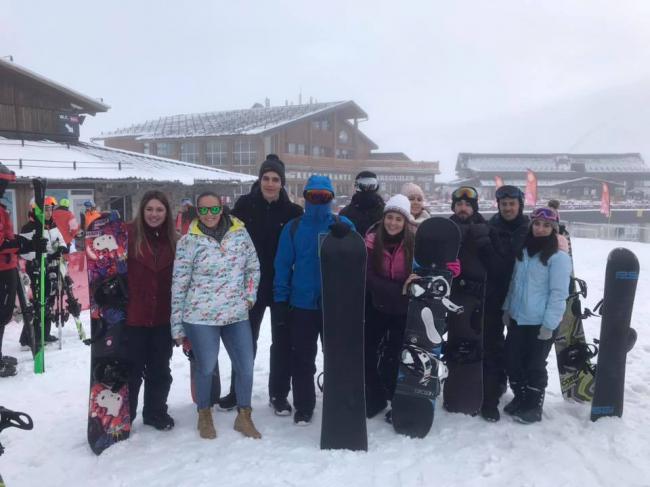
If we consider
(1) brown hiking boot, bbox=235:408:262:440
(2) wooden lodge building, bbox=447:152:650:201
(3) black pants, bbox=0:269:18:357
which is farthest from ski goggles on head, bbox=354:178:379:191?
(2) wooden lodge building, bbox=447:152:650:201

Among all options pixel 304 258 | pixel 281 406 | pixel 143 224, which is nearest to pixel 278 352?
pixel 281 406

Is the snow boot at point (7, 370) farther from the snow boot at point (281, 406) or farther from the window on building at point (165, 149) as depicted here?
the window on building at point (165, 149)

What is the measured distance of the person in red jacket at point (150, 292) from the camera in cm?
304

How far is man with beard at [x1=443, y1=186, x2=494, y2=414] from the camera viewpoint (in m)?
3.33

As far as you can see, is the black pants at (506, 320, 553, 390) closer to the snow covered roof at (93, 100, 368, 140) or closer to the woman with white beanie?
the woman with white beanie

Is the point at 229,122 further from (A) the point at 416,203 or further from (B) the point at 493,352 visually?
(B) the point at 493,352

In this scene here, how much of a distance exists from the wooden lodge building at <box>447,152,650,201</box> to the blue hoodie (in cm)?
3715

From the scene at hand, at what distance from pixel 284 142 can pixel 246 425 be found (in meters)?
25.1

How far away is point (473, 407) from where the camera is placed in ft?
11.3

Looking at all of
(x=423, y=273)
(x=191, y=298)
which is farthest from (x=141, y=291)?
(x=423, y=273)

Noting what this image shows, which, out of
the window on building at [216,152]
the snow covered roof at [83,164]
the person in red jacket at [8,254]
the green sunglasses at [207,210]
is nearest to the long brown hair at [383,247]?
the green sunglasses at [207,210]

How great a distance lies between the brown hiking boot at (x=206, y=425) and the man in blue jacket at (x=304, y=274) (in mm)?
675

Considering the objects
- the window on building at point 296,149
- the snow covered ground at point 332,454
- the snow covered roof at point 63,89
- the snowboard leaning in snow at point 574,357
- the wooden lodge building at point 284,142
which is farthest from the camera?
the window on building at point 296,149

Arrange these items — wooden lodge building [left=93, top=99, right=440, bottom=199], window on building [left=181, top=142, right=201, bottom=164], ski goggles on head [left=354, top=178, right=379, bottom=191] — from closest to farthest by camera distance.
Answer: ski goggles on head [left=354, top=178, right=379, bottom=191] < wooden lodge building [left=93, top=99, right=440, bottom=199] < window on building [left=181, top=142, right=201, bottom=164]
